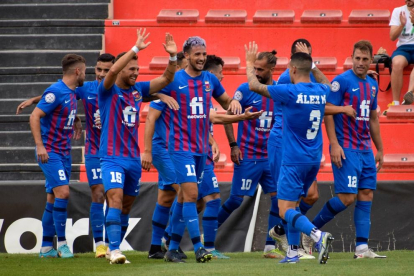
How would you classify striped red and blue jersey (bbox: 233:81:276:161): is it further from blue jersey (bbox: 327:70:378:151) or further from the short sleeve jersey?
the short sleeve jersey

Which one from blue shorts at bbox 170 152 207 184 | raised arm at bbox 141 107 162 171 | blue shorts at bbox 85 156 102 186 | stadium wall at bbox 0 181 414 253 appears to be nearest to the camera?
blue shorts at bbox 170 152 207 184

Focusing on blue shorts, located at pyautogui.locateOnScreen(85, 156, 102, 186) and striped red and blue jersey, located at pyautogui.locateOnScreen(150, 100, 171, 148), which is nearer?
striped red and blue jersey, located at pyautogui.locateOnScreen(150, 100, 171, 148)

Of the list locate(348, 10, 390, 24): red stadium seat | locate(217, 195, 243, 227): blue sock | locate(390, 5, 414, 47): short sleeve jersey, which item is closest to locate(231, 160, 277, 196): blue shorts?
locate(217, 195, 243, 227): blue sock

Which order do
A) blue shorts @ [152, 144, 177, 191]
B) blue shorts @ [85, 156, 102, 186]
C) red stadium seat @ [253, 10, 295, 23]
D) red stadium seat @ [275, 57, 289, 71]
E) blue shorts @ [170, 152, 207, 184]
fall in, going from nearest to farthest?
blue shorts @ [170, 152, 207, 184] → blue shorts @ [152, 144, 177, 191] → blue shorts @ [85, 156, 102, 186] → red stadium seat @ [275, 57, 289, 71] → red stadium seat @ [253, 10, 295, 23]

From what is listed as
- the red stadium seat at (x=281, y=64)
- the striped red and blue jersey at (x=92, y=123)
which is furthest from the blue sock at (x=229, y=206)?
the red stadium seat at (x=281, y=64)

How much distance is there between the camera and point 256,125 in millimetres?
9188

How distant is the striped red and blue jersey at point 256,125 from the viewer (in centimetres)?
909

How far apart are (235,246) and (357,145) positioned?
9.01ft

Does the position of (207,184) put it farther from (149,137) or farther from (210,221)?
(149,137)

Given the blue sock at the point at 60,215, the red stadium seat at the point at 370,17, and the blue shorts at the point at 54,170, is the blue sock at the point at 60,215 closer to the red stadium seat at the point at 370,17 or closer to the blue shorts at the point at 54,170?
the blue shorts at the point at 54,170

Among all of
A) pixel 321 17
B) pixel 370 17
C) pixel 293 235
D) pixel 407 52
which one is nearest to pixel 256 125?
pixel 293 235

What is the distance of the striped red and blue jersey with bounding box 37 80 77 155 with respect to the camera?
886cm

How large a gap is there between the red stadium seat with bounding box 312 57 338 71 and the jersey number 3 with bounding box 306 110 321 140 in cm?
510

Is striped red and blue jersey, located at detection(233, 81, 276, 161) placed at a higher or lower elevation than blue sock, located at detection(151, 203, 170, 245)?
higher
